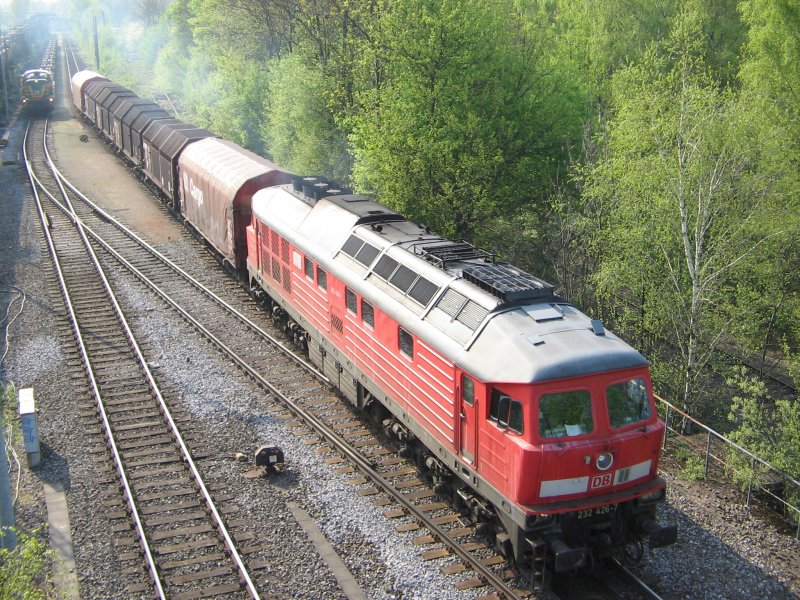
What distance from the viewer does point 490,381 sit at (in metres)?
10.7

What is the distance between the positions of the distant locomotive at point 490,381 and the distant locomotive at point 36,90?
53019 millimetres

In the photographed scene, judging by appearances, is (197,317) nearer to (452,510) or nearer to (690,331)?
(452,510)

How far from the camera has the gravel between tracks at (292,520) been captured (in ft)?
36.4

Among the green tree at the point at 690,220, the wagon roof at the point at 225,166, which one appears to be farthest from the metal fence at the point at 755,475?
the wagon roof at the point at 225,166

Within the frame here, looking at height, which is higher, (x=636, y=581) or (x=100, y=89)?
(x=100, y=89)

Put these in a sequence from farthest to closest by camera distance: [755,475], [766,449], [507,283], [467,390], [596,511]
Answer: [766,449], [755,475], [507,283], [467,390], [596,511]

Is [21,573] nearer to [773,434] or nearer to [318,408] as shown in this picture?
[318,408]

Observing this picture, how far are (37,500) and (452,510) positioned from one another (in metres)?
7.20

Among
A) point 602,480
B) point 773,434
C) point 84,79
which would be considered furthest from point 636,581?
point 84,79

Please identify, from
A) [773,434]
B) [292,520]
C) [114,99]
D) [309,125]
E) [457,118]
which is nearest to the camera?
[292,520]

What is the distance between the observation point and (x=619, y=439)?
10.5 m

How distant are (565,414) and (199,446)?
797 centimetres

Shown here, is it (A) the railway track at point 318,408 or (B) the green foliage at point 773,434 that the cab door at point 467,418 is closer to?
(A) the railway track at point 318,408

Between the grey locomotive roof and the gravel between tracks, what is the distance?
322 cm
